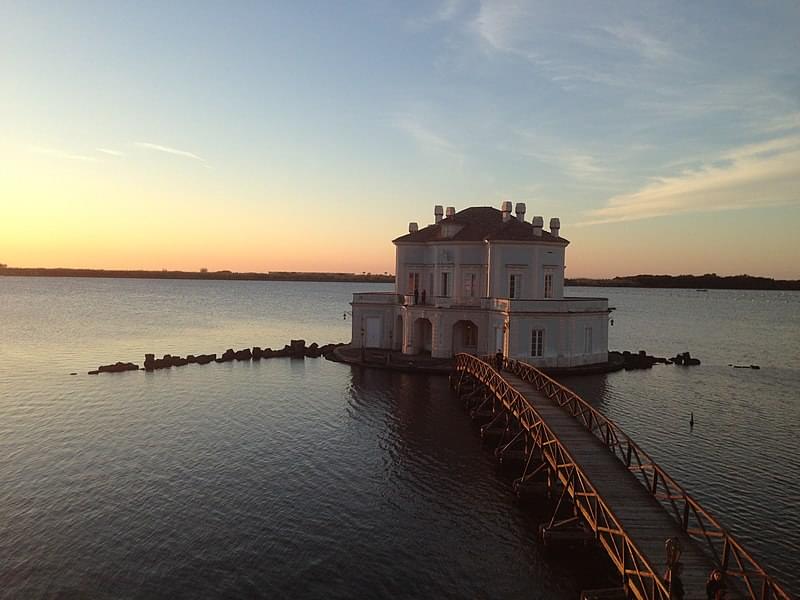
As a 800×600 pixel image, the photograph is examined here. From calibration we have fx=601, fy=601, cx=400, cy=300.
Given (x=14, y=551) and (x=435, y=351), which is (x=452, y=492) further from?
(x=435, y=351)

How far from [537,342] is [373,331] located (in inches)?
585

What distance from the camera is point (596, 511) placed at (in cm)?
1570

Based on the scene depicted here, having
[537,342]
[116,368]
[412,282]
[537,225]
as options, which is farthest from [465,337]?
[116,368]

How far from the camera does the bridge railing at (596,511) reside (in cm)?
1263

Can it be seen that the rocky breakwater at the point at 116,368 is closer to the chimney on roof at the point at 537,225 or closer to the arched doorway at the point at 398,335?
the arched doorway at the point at 398,335

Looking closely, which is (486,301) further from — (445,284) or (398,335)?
(398,335)

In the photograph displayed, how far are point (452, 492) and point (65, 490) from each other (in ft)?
45.5

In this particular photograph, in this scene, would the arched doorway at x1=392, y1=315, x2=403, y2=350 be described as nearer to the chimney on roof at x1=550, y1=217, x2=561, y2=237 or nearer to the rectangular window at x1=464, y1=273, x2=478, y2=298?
the rectangular window at x1=464, y1=273, x2=478, y2=298

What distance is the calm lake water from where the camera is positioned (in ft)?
52.5

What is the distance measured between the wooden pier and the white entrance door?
915 inches

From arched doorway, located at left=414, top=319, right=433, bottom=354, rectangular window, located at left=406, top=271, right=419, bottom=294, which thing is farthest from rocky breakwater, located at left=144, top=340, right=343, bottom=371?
rectangular window, located at left=406, top=271, right=419, bottom=294

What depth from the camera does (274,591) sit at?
49.9 ft

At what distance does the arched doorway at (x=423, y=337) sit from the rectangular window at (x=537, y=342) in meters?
9.28

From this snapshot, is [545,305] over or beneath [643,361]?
over
